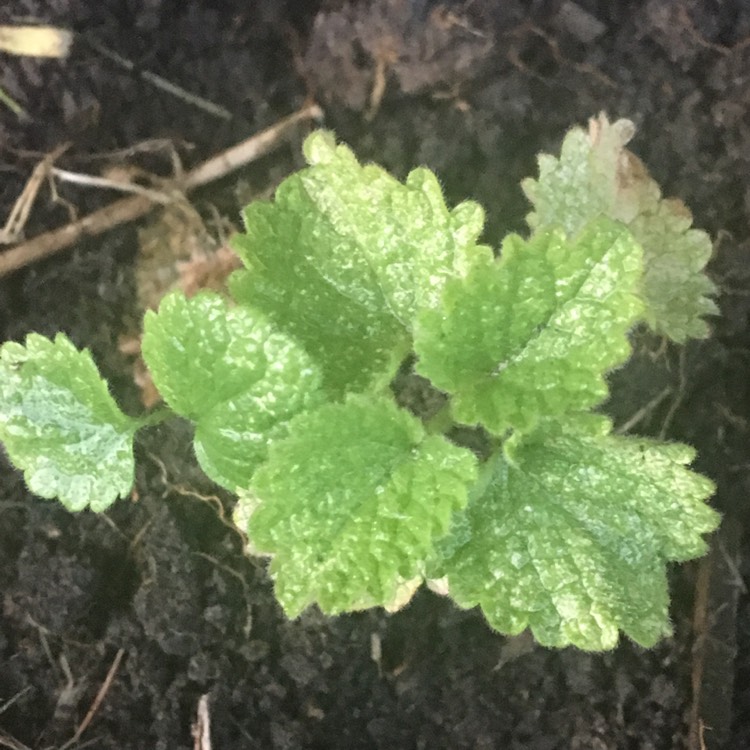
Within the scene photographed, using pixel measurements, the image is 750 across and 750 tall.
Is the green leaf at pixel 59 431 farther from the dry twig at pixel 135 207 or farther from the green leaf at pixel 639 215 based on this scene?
the green leaf at pixel 639 215

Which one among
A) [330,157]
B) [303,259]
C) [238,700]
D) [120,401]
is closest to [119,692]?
[238,700]

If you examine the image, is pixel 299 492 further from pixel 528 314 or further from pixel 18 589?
pixel 18 589

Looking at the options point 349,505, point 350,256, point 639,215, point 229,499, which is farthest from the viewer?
point 229,499

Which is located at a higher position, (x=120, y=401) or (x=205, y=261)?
(x=205, y=261)

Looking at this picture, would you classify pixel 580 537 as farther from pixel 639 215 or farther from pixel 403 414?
pixel 639 215

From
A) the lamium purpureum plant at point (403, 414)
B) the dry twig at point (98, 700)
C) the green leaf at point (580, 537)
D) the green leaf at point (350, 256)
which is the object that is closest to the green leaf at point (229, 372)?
the lamium purpureum plant at point (403, 414)

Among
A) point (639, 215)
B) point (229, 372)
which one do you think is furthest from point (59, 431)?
point (639, 215)
